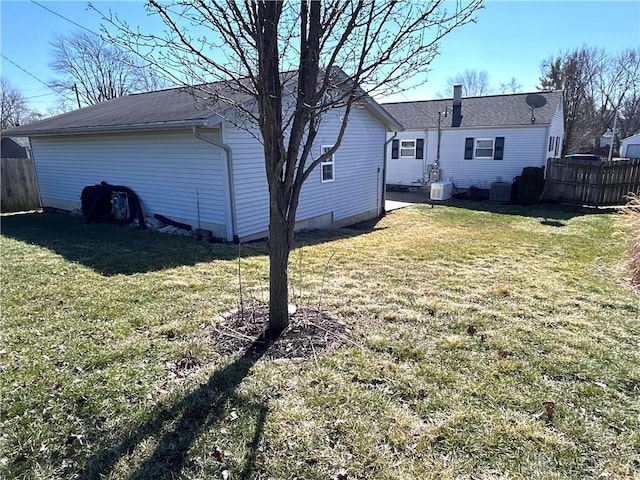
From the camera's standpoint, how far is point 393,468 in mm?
2254

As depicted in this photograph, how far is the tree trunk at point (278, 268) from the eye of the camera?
3.64 metres

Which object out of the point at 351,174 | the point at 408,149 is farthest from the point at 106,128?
the point at 408,149

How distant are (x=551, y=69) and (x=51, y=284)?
3454cm

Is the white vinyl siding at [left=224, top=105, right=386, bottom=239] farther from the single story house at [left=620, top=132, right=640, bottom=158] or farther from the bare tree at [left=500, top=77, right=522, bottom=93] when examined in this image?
the bare tree at [left=500, top=77, right=522, bottom=93]

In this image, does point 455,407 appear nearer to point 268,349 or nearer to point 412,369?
point 412,369

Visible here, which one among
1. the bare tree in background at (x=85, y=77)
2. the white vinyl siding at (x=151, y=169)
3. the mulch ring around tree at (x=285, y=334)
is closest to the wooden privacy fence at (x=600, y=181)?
the white vinyl siding at (x=151, y=169)

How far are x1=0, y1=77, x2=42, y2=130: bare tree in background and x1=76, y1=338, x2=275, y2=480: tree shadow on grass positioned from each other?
42.5 meters

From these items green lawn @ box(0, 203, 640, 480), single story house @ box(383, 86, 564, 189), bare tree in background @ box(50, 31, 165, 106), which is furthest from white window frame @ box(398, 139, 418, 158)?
bare tree in background @ box(50, 31, 165, 106)

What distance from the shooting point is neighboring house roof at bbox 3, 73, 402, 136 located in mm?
7504

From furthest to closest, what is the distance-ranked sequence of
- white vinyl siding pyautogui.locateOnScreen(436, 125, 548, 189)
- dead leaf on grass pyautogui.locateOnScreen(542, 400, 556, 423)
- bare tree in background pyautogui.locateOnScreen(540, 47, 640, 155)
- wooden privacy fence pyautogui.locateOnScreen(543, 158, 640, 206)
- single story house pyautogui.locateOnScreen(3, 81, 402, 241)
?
1. bare tree in background pyautogui.locateOnScreen(540, 47, 640, 155)
2. white vinyl siding pyautogui.locateOnScreen(436, 125, 548, 189)
3. wooden privacy fence pyautogui.locateOnScreen(543, 158, 640, 206)
4. single story house pyautogui.locateOnScreen(3, 81, 402, 241)
5. dead leaf on grass pyautogui.locateOnScreen(542, 400, 556, 423)

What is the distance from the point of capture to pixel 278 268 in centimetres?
373

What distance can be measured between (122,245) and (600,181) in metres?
15.3

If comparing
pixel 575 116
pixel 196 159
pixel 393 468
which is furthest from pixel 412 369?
pixel 575 116

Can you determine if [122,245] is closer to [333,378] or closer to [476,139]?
[333,378]
